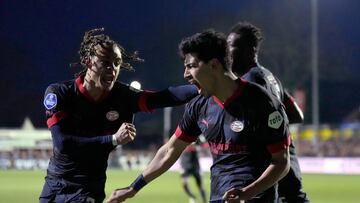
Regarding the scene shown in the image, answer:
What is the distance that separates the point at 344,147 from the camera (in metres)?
51.2

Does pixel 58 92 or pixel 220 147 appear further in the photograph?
pixel 58 92

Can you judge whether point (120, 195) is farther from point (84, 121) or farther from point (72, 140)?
point (84, 121)

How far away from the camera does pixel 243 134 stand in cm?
640

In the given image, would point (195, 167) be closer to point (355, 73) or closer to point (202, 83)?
point (202, 83)

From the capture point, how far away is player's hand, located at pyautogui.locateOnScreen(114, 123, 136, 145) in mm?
7098

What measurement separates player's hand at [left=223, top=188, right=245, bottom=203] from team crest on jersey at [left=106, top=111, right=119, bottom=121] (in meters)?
1.95

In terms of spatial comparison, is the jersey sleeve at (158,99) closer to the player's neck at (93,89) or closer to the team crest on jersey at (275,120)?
the player's neck at (93,89)

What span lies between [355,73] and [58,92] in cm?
8762

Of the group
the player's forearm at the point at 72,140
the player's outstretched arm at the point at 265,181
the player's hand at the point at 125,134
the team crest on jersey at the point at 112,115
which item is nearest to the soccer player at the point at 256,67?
the team crest on jersey at the point at 112,115

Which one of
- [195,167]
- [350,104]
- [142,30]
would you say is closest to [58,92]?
[195,167]

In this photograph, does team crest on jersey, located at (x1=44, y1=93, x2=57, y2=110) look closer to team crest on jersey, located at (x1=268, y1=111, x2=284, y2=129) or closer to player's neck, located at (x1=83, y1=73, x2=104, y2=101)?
player's neck, located at (x1=83, y1=73, x2=104, y2=101)

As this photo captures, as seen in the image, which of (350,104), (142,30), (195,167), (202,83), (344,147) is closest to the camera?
(202,83)

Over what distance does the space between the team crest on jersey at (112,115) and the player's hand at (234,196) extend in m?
1.95

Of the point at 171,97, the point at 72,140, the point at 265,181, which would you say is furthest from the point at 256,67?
the point at 265,181
